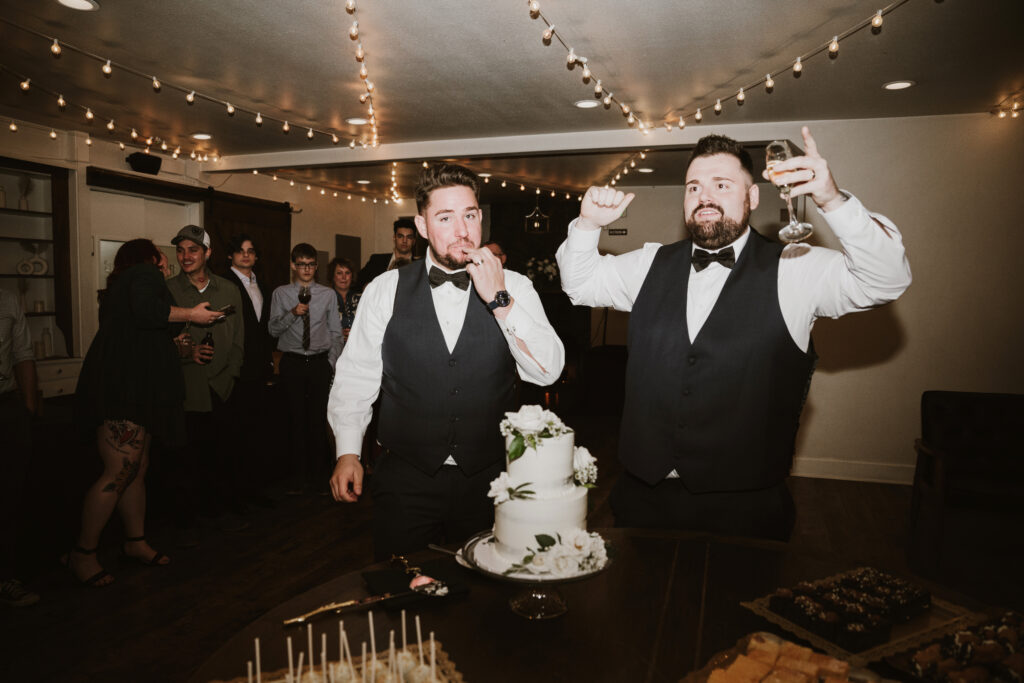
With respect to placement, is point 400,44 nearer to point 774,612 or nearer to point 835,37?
point 835,37

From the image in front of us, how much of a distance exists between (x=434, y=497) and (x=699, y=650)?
3.27 feet

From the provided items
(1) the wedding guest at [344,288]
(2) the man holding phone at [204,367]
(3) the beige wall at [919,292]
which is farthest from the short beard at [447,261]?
(3) the beige wall at [919,292]

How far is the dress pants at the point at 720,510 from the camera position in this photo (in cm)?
179

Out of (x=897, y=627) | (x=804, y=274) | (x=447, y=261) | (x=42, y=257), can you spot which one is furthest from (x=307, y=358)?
(x=897, y=627)

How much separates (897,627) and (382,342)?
1.50 meters

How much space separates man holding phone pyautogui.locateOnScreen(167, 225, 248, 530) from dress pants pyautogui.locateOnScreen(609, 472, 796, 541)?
2701 millimetres

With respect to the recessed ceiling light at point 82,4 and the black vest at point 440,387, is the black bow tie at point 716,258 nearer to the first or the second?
the black vest at point 440,387

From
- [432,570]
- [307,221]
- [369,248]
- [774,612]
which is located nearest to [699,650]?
[774,612]

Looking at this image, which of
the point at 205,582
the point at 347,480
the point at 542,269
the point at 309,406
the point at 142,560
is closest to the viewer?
the point at 347,480

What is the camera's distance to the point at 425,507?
1.91 m

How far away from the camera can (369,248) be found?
1096 cm

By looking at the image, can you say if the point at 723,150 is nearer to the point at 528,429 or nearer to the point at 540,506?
the point at 528,429

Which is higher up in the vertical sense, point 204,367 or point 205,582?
point 204,367

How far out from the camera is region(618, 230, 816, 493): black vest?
179 centimetres
